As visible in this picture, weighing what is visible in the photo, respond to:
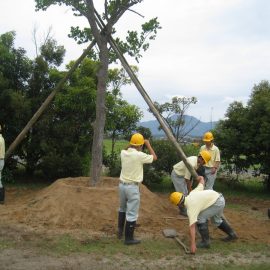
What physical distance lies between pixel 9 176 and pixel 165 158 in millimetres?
4519

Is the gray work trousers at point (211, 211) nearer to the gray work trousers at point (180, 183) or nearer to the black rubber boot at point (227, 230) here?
the black rubber boot at point (227, 230)

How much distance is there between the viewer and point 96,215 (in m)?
8.73

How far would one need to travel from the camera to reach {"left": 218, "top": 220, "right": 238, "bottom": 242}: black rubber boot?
7758mm

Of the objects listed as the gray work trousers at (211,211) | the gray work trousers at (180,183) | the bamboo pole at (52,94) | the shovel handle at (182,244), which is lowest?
the shovel handle at (182,244)

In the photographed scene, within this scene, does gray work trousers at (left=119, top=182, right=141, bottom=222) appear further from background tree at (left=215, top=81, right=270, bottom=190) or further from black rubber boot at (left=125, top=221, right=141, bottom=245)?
background tree at (left=215, top=81, right=270, bottom=190)

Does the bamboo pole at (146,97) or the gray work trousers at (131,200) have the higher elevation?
the bamboo pole at (146,97)

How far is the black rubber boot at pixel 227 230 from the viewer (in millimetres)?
7758

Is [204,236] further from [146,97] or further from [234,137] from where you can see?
[234,137]

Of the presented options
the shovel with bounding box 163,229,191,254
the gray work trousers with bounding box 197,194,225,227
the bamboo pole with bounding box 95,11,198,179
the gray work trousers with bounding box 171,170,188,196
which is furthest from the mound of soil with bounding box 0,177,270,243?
the bamboo pole with bounding box 95,11,198,179

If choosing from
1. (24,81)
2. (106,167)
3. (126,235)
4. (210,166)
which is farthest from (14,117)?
(126,235)

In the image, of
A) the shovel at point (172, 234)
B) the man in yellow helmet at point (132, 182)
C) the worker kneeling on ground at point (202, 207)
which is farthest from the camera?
the shovel at point (172, 234)

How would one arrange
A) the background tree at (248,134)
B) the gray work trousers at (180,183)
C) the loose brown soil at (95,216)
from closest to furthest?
the loose brown soil at (95,216), the gray work trousers at (180,183), the background tree at (248,134)

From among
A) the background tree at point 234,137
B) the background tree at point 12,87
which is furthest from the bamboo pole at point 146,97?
the background tree at point 234,137

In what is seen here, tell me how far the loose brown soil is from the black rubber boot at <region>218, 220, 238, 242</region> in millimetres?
201
